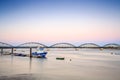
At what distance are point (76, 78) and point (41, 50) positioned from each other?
6593 cm

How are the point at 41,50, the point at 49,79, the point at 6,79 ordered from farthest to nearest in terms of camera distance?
1. the point at 41,50
2. the point at 49,79
3. the point at 6,79

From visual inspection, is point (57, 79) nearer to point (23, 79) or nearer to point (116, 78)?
point (23, 79)

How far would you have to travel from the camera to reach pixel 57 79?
33.9 meters

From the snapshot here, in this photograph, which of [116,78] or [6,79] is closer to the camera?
[6,79]

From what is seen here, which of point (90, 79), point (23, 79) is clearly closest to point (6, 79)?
point (23, 79)

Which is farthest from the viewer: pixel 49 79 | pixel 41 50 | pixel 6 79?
pixel 41 50

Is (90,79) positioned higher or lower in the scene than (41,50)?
lower

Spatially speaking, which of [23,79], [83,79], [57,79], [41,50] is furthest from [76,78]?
[41,50]

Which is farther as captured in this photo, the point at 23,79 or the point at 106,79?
the point at 106,79

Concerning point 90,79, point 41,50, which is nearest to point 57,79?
point 90,79

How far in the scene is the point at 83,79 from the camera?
34156 mm

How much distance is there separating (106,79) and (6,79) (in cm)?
1873

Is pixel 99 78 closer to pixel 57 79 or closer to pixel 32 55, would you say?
pixel 57 79

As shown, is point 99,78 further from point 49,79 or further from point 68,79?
point 49,79
